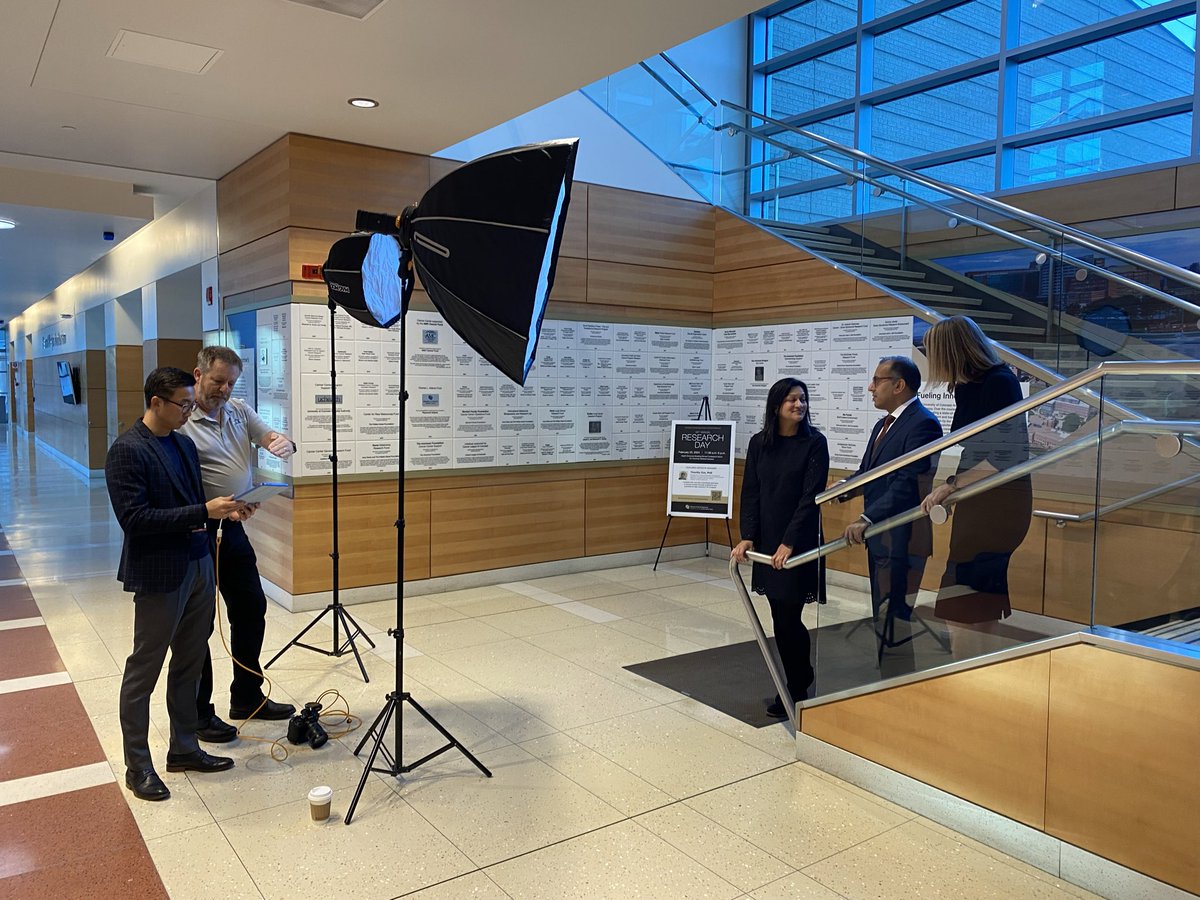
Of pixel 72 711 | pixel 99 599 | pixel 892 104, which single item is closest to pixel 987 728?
pixel 72 711

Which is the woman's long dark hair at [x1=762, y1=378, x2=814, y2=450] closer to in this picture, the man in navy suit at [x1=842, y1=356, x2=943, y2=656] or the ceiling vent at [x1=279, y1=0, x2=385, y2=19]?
the man in navy suit at [x1=842, y1=356, x2=943, y2=656]

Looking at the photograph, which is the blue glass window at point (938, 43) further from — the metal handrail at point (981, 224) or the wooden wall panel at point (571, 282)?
the wooden wall panel at point (571, 282)

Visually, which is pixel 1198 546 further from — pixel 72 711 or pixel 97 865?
pixel 72 711

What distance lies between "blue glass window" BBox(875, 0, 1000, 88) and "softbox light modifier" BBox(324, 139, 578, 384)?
298 inches

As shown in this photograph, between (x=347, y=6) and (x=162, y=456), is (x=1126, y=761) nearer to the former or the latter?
→ (x=162, y=456)

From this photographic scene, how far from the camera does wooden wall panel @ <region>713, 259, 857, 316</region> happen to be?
6.73 metres

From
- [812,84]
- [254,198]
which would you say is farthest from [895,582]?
[812,84]

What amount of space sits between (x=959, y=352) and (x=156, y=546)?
3.12 m

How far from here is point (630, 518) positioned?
751 cm

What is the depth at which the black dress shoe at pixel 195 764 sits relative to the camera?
136 inches

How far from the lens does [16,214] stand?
8.62m

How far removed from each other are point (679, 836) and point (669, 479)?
459cm

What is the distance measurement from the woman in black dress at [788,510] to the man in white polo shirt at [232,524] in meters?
2.25

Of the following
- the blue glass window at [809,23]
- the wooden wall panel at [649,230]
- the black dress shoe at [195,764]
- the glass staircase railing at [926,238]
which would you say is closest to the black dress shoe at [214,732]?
the black dress shoe at [195,764]
